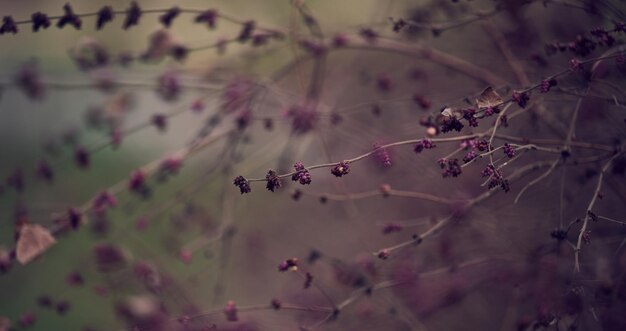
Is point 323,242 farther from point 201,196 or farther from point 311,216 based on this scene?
point 201,196

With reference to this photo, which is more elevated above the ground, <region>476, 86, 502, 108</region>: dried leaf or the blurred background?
<region>476, 86, 502, 108</region>: dried leaf

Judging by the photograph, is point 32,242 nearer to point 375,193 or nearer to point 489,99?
point 375,193

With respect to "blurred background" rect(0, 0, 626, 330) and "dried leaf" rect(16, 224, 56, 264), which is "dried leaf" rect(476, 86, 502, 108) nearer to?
"blurred background" rect(0, 0, 626, 330)

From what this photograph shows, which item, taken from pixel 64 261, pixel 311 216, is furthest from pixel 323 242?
pixel 64 261

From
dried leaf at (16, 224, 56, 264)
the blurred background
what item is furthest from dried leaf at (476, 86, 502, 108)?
dried leaf at (16, 224, 56, 264)

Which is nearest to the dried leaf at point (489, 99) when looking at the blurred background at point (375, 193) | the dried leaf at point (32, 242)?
the blurred background at point (375, 193)

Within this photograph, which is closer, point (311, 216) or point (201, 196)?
point (311, 216)

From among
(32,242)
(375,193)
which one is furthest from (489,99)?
(32,242)

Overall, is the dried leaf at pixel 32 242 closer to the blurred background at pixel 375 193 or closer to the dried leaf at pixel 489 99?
the blurred background at pixel 375 193
